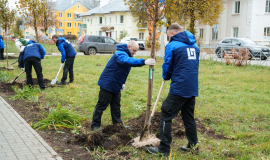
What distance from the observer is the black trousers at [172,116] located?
3.77 metres

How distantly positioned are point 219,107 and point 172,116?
302 centimetres

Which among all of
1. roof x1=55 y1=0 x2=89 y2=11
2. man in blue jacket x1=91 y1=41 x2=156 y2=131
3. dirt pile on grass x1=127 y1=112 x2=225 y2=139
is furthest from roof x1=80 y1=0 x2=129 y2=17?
man in blue jacket x1=91 y1=41 x2=156 y2=131

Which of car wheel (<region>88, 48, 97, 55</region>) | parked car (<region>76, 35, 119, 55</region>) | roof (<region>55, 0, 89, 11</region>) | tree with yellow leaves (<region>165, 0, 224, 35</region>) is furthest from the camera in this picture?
roof (<region>55, 0, 89, 11</region>)

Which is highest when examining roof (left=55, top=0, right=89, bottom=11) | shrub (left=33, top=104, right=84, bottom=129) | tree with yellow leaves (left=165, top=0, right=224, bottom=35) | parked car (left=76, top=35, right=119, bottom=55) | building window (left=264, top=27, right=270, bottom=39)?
roof (left=55, top=0, right=89, bottom=11)

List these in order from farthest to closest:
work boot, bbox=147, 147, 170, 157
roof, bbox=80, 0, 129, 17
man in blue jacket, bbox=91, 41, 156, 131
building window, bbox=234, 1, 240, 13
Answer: roof, bbox=80, 0, 129, 17 < building window, bbox=234, 1, 240, 13 < man in blue jacket, bbox=91, 41, 156, 131 < work boot, bbox=147, 147, 170, 157

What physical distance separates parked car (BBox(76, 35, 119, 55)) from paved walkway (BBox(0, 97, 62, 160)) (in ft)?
55.0

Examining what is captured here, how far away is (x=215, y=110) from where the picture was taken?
6.17m

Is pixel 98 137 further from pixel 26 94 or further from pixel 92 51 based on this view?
pixel 92 51

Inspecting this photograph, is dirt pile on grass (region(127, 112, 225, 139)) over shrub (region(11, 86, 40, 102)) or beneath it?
beneath

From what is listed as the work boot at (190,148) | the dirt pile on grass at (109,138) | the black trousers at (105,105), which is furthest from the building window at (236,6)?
the work boot at (190,148)

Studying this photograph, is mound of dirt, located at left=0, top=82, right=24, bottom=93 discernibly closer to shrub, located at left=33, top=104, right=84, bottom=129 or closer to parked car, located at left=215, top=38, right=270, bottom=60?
shrub, located at left=33, top=104, right=84, bottom=129

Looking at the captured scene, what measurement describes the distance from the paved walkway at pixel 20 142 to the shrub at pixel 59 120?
27 cm

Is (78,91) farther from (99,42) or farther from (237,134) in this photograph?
(99,42)

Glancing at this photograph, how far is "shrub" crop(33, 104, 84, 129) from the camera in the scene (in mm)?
5059
